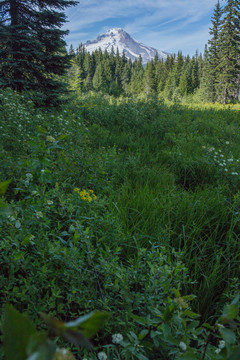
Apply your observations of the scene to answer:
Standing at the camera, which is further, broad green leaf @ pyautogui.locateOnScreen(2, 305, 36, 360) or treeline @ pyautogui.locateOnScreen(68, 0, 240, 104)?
treeline @ pyautogui.locateOnScreen(68, 0, 240, 104)

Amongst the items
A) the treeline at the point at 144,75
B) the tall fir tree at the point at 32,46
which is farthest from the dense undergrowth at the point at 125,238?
the treeline at the point at 144,75

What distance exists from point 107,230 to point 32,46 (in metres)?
7.02

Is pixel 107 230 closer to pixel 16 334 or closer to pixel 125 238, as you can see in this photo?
pixel 125 238

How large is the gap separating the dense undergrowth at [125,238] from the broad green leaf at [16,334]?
1.19ft

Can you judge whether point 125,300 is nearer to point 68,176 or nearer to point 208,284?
point 208,284

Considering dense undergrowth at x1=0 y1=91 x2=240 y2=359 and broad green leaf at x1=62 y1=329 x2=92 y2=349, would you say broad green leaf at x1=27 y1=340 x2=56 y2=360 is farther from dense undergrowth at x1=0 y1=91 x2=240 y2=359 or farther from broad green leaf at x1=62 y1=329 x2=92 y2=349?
dense undergrowth at x1=0 y1=91 x2=240 y2=359

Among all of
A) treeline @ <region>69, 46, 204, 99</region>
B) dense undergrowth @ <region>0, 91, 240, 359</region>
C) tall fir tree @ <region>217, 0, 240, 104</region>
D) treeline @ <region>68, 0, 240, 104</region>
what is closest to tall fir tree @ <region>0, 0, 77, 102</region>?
dense undergrowth @ <region>0, 91, 240, 359</region>

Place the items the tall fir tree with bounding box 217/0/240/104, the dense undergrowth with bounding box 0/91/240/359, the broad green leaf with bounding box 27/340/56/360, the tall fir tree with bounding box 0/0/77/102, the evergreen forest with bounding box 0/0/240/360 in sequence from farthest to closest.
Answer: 1. the tall fir tree with bounding box 217/0/240/104
2. the tall fir tree with bounding box 0/0/77/102
3. the dense undergrowth with bounding box 0/91/240/359
4. the evergreen forest with bounding box 0/0/240/360
5. the broad green leaf with bounding box 27/340/56/360

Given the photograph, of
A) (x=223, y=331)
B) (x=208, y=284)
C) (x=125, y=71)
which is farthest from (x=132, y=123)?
(x=125, y=71)

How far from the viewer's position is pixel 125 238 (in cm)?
188

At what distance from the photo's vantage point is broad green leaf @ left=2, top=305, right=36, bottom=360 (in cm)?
26

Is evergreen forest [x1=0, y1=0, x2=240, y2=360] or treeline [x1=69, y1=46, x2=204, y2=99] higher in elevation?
treeline [x1=69, y1=46, x2=204, y2=99]

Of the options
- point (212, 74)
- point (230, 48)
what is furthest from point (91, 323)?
point (212, 74)

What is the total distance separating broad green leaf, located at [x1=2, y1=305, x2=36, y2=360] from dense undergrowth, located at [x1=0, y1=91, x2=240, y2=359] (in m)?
0.36
